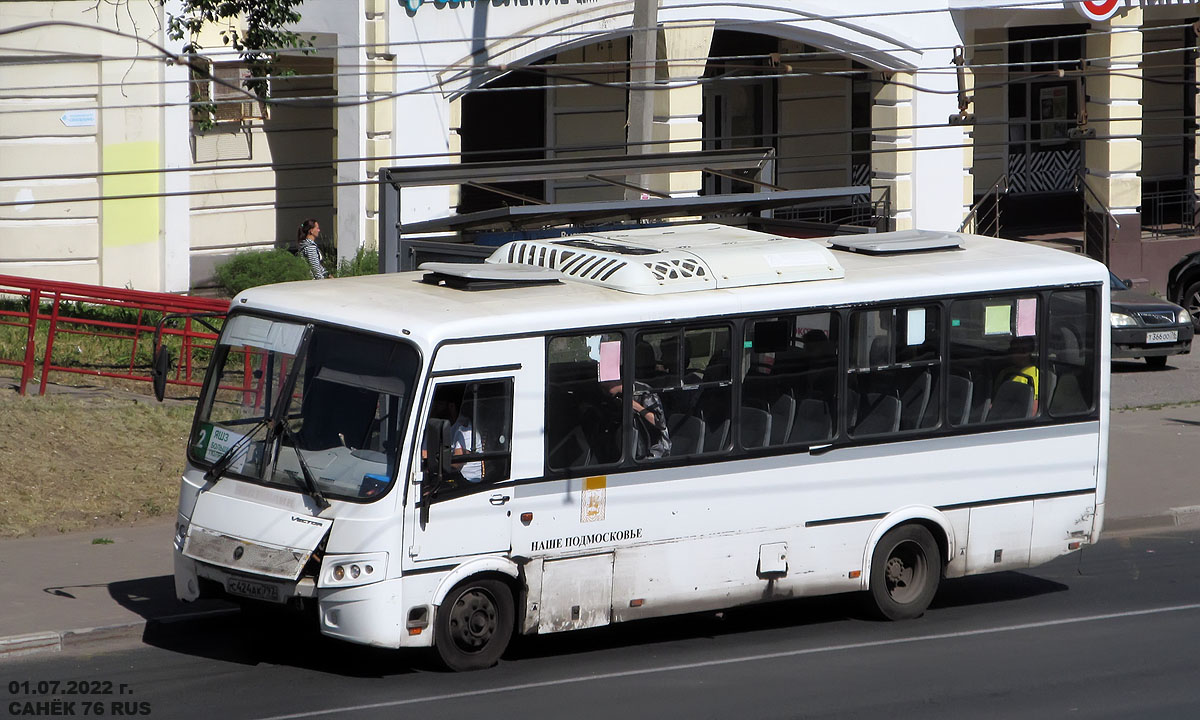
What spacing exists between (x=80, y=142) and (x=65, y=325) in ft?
12.8

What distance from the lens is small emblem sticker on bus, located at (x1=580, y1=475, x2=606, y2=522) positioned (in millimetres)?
10375

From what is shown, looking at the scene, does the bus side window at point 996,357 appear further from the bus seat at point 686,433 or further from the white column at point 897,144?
the white column at point 897,144

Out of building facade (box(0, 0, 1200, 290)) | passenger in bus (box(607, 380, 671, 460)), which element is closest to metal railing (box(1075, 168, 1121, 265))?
building facade (box(0, 0, 1200, 290))

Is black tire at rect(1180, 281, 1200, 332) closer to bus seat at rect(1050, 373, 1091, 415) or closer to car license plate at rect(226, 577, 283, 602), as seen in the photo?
bus seat at rect(1050, 373, 1091, 415)

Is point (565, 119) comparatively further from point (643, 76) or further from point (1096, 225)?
point (643, 76)

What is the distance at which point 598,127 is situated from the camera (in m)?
29.0

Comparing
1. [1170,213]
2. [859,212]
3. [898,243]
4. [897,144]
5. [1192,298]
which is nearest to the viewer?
[898,243]

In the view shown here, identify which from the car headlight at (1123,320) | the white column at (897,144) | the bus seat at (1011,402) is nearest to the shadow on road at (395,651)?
the bus seat at (1011,402)

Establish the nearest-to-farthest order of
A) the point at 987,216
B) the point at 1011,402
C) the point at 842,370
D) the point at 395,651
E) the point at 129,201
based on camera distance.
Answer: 1. the point at 395,651
2. the point at 842,370
3. the point at 1011,402
4. the point at 129,201
5. the point at 987,216

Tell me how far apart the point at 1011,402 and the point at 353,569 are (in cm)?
519

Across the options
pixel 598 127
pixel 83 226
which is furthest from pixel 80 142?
pixel 598 127

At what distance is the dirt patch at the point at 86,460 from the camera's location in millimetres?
13680

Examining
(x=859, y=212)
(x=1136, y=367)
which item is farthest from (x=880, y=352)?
(x=859, y=212)

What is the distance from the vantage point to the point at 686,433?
1080 centimetres
